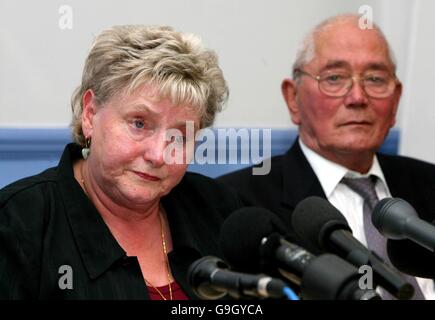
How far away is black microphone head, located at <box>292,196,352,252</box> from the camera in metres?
1.36

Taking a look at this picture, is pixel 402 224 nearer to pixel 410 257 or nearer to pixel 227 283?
pixel 410 257

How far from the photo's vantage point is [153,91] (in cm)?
194

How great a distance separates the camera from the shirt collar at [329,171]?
8.90 ft

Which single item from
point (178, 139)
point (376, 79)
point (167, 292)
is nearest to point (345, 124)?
point (376, 79)

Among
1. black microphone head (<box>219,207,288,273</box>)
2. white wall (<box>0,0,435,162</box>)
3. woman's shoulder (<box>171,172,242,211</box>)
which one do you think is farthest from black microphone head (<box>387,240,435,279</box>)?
white wall (<box>0,0,435,162</box>)

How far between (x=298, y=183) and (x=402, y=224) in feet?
4.31

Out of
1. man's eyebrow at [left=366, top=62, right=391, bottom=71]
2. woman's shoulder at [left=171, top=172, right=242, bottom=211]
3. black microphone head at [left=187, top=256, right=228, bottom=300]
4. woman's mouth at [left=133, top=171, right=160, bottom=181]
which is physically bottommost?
woman's shoulder at [left=171, top=172, right=242, bottom=211]

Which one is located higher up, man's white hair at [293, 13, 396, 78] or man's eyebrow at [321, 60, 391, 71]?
man's white hair at [293, 13, 396, 78]

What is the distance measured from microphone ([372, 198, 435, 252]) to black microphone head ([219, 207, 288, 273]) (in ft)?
0.60

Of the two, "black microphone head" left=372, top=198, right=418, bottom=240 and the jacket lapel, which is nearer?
"black microphone head" left=372, top=198, right=418, bottom=240

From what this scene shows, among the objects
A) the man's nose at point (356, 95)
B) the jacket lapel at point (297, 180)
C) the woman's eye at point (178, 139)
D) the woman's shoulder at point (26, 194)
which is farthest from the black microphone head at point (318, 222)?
the man's nose at point (356, 95)

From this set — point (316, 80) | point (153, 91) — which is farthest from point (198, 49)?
point (316, 80)

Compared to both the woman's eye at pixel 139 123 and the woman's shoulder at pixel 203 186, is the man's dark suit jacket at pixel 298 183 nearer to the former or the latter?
the woman's shoulder at pixel 203 186

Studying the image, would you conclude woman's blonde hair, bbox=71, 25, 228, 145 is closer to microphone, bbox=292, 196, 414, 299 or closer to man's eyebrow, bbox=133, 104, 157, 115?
man's eyebrow, bbox=133, 104, 157, 115
